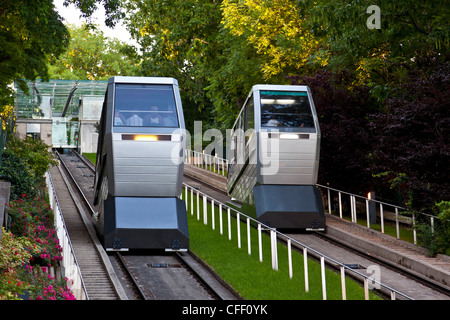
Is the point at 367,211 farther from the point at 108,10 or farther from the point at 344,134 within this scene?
the point at 108,10

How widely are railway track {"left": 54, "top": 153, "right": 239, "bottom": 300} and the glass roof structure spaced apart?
156 ft

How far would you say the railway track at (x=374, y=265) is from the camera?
1452 centimetres

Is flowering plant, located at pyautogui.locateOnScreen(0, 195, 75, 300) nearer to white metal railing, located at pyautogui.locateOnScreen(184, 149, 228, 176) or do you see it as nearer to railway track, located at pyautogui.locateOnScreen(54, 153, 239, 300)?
railway track, located at pyautogui.locateOnScreen(54, 153, 239, 300)

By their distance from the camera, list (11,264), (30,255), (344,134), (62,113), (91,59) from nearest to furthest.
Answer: (11,264), (30,255), (344,134), (62,113), (91,59)

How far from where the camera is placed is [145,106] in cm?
1733

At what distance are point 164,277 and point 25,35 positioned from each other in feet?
33.7

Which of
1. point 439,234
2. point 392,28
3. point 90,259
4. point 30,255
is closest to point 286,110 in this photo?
point 392,28

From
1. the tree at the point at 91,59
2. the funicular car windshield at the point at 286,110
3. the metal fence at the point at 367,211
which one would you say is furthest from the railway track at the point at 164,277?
the tree at the point at 91,59

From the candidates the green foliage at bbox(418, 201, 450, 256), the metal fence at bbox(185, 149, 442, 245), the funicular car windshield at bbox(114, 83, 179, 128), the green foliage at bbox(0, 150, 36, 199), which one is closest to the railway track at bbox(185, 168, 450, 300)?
the metal fence at bbox(185, 149, 442, 245)

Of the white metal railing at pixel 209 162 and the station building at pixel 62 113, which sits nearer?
the white metal railing at pixel 209 162

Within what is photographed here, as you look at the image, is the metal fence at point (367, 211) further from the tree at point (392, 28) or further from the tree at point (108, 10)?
the tree at point (108, 10)

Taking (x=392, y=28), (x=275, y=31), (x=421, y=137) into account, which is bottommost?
(x=421, y=137)

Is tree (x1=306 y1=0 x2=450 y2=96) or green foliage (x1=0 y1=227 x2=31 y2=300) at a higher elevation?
tree (x1=306 y1=0 x2=450 y2=96)

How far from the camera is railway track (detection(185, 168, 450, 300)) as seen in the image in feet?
47.6
